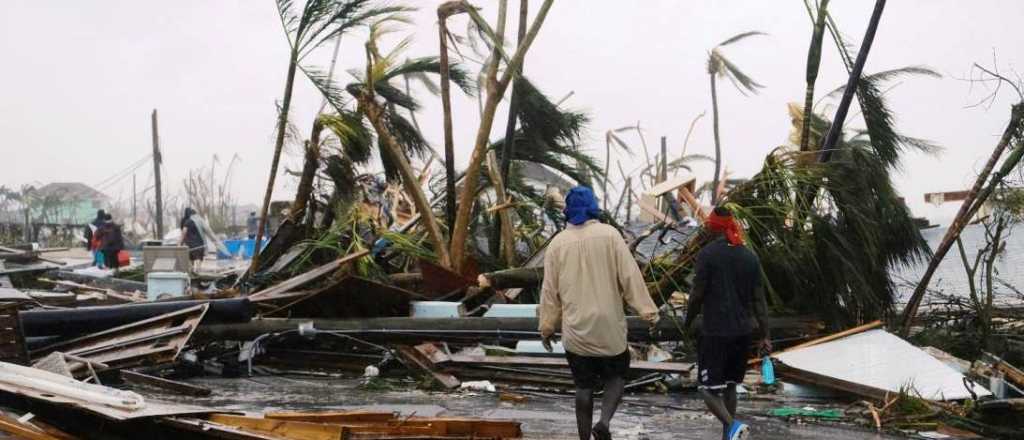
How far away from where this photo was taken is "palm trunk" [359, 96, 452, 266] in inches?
459

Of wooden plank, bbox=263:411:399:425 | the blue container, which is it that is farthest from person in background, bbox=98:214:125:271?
wooden plank, bbox=263:411:399:425

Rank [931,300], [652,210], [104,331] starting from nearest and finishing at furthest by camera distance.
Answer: [104,331] < [931,300] < [652,210]

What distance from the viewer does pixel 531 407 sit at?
317 inches

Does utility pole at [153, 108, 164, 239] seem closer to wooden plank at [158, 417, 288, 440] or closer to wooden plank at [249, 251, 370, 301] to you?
wooden plank at [249, 251, 370, 301]

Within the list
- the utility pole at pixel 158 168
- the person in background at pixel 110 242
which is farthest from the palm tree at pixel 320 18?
the utility pole at pixel 158 168

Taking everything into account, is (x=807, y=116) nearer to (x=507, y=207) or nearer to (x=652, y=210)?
(x=652, y=210)

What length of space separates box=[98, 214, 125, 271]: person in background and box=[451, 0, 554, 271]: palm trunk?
10.8 meters

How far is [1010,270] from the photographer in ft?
44.2

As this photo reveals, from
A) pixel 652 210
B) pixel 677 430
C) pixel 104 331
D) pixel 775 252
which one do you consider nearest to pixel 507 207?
pixel 652 210

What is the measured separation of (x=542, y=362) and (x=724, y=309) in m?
2.81

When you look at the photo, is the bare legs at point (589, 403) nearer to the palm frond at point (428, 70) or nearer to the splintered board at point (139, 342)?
the splintered board at point (139, 342)

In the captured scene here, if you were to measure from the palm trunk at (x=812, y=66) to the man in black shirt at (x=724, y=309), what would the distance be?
4791 millimetres

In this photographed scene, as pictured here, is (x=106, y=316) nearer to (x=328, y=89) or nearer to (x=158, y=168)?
(x=328, y=89)

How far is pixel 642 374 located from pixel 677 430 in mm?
1758
